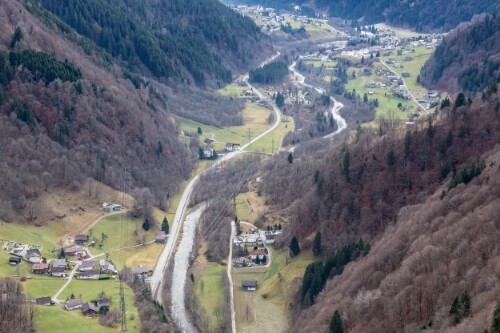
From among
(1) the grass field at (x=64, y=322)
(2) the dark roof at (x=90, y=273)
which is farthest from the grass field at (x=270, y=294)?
(2) the dark roof at (x=90, y=273)

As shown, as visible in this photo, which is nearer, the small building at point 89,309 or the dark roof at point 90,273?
the small building at point 89,309

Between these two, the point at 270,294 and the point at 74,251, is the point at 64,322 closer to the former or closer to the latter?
the point at 74,251

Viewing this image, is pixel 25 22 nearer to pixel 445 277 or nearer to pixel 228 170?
pixel 228 170

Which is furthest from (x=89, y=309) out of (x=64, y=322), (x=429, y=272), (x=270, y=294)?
(x=429, y=272)

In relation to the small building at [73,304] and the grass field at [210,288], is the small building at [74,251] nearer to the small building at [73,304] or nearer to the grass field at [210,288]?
the small building at [73,304]

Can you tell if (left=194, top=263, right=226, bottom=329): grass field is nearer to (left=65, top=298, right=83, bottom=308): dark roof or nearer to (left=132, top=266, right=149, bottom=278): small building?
(left=132, top=266, right=149, bottom=278): small building

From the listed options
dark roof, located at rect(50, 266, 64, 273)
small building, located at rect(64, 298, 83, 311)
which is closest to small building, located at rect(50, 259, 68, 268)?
dark roof, located at rect(50, 266, 64, 273)
